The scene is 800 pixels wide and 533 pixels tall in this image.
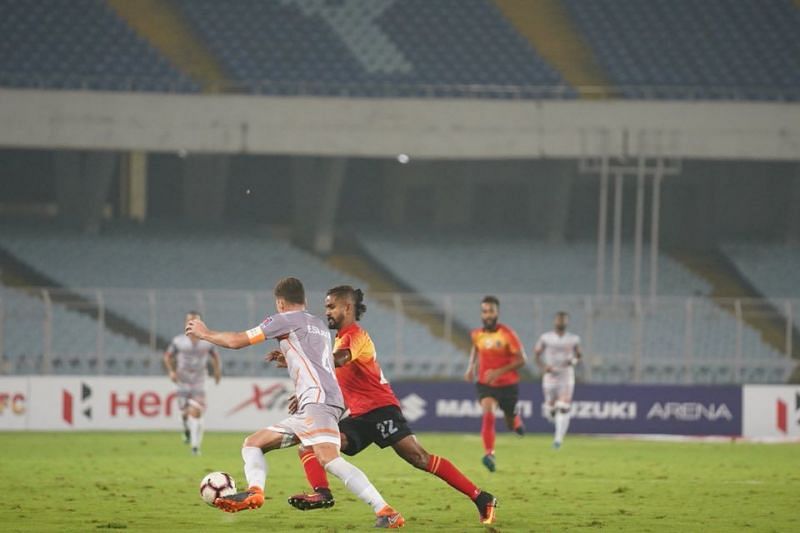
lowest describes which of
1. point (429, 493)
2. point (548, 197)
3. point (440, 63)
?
point (429, 493)

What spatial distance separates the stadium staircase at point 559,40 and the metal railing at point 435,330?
5.57 meters

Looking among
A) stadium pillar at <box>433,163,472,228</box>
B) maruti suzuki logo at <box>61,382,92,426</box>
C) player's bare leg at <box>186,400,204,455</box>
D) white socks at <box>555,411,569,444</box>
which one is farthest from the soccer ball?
stadium pillar at <box>433,163,472,228</box>

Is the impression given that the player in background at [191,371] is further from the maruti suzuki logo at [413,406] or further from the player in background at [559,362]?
the maruti suzuki logo at [413,406]

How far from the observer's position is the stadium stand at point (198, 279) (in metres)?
32.3

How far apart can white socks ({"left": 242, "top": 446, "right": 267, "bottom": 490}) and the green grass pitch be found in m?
0.80

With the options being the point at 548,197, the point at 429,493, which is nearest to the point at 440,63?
the point at 548,197

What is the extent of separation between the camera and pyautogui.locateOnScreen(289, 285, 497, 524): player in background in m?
→ 12.0

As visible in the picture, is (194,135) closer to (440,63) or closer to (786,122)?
(440,63)

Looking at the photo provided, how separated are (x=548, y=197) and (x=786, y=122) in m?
6.81

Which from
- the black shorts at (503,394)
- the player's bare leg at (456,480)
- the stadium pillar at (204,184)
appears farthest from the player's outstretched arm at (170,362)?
the stadium pillar at (204,184)

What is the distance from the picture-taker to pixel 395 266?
1485 inches

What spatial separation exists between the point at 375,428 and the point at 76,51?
83.9 feet

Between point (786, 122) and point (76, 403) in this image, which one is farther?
point (786, 122)

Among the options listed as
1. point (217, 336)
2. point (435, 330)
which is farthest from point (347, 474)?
point (435, 330)
